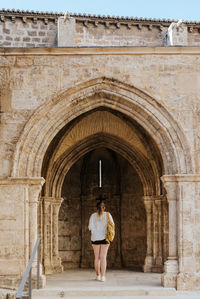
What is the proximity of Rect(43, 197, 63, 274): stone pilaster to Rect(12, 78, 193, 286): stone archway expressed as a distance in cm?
276

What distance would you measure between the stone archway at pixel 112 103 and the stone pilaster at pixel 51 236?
9.06 ft

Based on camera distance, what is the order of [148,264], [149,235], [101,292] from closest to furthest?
[101,292], [148,264], [149,235]

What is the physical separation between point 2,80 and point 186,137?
3.30 metres

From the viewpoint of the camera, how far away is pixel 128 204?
13.1m

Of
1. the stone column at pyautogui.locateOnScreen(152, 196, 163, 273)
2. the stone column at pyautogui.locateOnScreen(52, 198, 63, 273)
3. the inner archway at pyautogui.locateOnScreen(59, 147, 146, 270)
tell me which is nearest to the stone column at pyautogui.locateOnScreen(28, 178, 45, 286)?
the stone column at pyautogui.locateOnScreen(52, 198, 63, 273)

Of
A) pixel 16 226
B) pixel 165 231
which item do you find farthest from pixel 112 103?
pixel 165 231

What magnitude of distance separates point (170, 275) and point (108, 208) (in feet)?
16.4

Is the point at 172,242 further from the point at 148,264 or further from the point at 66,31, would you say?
the point at 66,31

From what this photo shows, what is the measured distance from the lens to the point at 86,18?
49.2ft

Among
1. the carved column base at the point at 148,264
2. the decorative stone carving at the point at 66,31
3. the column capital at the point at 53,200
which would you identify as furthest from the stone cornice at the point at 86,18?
the carved column base at the point at 148,264

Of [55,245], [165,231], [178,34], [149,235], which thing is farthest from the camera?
[178,34]

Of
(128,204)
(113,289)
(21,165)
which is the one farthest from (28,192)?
(128,204)

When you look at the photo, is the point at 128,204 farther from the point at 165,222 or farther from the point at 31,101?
the point at 31,101

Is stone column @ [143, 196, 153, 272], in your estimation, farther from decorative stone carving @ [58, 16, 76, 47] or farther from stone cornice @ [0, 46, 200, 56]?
decorative stone carving @ [58, 16, 76, 47]
